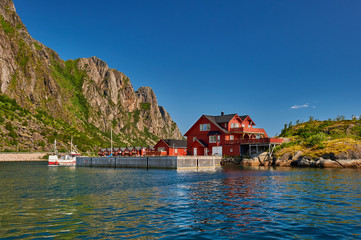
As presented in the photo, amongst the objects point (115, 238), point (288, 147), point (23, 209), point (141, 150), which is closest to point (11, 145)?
point (141, 150)

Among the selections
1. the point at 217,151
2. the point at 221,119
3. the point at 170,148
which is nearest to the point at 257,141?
the point at 217,151

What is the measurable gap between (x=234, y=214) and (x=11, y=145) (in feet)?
488

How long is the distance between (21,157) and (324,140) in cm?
12332

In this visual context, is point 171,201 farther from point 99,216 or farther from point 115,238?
point 115,238

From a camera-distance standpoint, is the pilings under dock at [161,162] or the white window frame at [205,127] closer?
the pilings under dock at [161,162]

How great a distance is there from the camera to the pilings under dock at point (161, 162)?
59078 millimetres

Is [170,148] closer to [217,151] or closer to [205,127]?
[205,127]

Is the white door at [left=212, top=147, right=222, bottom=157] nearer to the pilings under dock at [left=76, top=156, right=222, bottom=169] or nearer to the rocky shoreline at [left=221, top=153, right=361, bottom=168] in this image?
the rocky shoreline at [left=221, top=153, right=361, bottom=168]

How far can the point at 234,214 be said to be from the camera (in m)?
16.9

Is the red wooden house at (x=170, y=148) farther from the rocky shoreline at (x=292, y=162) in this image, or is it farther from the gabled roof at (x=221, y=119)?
the rocky shoreline at (x=292, y=162)

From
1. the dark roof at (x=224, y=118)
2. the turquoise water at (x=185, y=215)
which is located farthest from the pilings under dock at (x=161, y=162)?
the turquoise water at (x=185, y=215)

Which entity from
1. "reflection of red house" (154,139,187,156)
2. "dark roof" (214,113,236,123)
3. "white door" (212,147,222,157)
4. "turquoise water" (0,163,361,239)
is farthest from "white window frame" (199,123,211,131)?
"turquoise water" (0,163,361,239)

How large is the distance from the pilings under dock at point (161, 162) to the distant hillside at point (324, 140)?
19.4 metres

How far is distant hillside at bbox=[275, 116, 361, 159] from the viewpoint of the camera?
6049 centimetres
